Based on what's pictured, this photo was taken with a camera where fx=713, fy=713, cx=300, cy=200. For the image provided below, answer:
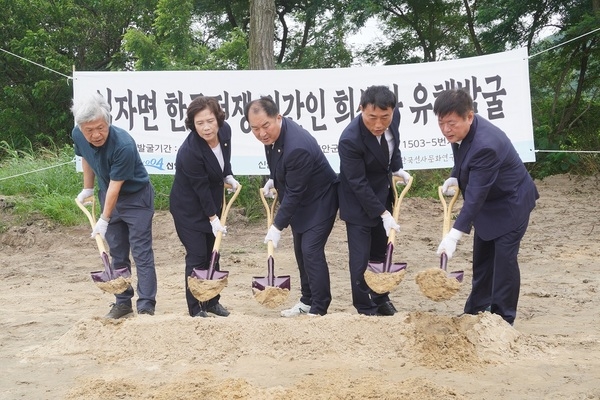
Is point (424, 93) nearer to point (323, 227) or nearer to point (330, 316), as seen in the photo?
point (323, 227)

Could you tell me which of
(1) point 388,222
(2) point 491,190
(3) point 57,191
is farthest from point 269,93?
(2) point 491,190

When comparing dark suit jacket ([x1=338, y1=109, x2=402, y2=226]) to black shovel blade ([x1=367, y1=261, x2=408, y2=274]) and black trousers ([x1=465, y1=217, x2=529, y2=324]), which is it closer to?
black shovel blade ([x1=367, y1=261, x2=408, y2=274])

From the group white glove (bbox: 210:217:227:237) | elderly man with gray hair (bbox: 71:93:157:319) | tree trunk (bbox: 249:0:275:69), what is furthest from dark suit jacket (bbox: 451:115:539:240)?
tree trunk (bbox: 249:0:275:69)

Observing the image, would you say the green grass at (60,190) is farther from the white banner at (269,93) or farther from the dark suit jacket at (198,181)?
the dark suit jacket at (198,181)

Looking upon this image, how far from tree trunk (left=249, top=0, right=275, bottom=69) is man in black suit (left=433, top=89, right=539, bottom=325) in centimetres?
526

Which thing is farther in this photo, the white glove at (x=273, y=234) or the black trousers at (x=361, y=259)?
the black trousers at (x=361, y=259)

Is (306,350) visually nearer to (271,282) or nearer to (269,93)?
(271,282)

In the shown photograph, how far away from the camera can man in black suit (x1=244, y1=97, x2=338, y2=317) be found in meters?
4.64

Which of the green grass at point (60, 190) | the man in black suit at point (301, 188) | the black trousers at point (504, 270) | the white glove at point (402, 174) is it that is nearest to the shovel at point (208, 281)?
the man in black suit at point (301, 188)

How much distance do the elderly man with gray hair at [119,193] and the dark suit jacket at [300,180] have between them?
0.95 metres

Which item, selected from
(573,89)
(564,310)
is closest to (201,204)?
(564,310)

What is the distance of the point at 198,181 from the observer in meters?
4.84

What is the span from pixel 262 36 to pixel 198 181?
5.06m

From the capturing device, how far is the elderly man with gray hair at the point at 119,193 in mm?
4758
